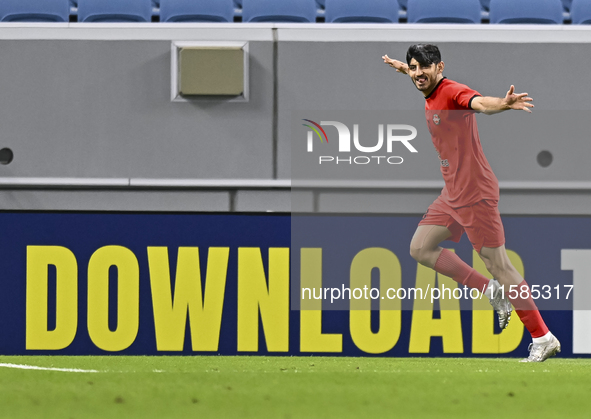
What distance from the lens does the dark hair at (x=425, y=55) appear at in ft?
15.9

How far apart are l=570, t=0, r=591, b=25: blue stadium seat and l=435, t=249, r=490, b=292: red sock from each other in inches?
106

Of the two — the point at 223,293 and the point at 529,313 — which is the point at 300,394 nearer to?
the point at 529,313

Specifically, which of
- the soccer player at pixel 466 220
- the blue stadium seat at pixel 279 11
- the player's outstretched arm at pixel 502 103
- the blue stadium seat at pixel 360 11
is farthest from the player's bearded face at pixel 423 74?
the blue stadium seat at pixel 279 11

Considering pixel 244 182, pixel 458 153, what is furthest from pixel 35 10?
pixel 458 153

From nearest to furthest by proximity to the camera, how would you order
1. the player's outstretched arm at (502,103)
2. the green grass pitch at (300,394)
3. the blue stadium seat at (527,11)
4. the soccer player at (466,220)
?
the green grass pitch at (300,394) < the player's outstretched arm at (502,103) < the soccer player at (466,220) < the blue stadium seat at (527,11)

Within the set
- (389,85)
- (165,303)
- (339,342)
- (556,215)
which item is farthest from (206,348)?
(556,215)

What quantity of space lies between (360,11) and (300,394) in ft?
12.6

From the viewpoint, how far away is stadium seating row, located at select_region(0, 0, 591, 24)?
6164mm

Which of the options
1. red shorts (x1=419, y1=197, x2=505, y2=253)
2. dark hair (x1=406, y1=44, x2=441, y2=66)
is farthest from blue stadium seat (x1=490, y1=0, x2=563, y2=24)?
red shorts (x1=419, y1=197, x2=505, y2=253)

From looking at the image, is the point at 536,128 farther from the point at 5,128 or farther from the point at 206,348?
the point at 5,128

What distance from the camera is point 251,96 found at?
579cm

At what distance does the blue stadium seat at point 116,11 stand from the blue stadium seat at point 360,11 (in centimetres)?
146

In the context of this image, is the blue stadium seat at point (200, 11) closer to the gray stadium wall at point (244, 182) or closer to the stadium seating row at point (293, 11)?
the stadium seating row at point (293, 11)

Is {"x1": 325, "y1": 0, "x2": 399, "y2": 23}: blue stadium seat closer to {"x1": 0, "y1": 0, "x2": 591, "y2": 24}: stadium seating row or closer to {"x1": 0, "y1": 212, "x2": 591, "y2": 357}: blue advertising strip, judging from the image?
{"x1": 0, "y1": 0, "x2": 591, "y2": 24}: stadium seating row
